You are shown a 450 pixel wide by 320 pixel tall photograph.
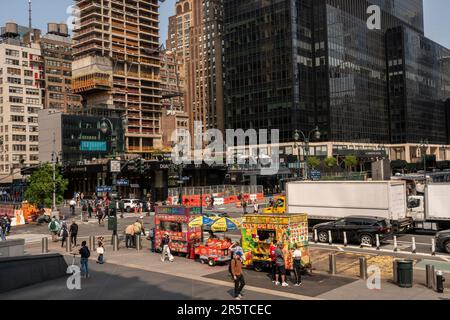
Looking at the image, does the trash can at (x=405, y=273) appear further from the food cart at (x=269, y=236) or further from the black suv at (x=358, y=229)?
the black suv at (x=358, y=229)

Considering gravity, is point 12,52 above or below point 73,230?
above

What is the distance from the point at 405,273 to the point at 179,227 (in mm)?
11548

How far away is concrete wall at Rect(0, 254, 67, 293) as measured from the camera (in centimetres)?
1838

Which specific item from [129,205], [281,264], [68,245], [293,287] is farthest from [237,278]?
[129,205]

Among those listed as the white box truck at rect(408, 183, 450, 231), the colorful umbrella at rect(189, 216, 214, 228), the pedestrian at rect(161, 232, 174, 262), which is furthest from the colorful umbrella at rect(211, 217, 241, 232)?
the white box truck at rect(408, 183, 450, 231)

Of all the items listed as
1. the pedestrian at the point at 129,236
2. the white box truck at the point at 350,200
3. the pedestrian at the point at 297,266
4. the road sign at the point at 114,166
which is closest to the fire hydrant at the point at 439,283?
the pedestrian at the point at 297,266

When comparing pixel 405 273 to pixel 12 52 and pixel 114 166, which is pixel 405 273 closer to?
pixel 114 166

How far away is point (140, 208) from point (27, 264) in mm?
35395

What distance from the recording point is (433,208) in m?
29.4

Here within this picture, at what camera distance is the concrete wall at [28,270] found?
18375 mm

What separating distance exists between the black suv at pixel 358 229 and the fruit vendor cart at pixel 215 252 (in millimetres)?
8027

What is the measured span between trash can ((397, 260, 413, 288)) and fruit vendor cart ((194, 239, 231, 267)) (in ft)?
25.7

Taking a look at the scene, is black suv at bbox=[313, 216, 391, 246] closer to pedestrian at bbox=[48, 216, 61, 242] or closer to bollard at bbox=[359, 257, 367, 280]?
bollard at bbox=[359, 257, 367, 280]
